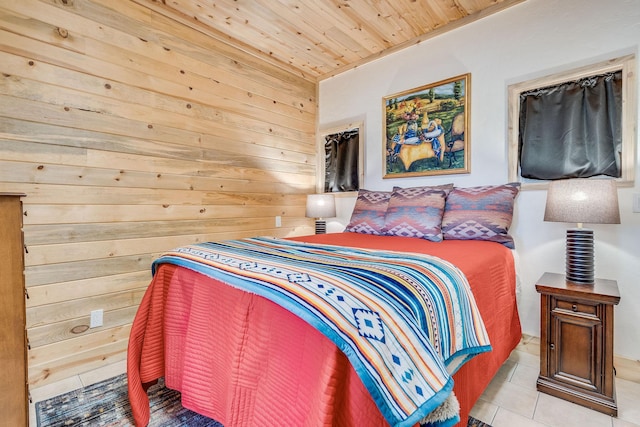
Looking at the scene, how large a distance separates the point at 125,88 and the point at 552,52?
2.94 m

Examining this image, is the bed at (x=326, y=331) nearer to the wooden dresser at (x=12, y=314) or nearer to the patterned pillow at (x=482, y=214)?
the patterned pillow at (x=482, y=214)

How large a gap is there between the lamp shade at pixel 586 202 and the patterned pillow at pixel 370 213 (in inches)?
44.5

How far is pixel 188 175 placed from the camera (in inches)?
100

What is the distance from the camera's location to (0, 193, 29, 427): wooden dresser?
957 millimetres

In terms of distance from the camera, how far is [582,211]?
1.69m

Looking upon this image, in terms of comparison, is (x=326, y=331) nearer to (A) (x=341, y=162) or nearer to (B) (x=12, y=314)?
(B) (x=12, y=314)

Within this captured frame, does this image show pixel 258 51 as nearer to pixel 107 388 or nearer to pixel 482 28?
pixel 482 28

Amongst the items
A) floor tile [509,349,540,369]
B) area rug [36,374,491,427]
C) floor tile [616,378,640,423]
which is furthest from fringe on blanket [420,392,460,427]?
floor tile [509,349,540,369]

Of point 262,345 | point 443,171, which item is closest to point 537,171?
point 443,171

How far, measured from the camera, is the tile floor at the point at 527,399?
1490mm

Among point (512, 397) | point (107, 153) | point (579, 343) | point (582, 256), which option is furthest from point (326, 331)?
point (107, 153)

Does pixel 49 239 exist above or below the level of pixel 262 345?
above

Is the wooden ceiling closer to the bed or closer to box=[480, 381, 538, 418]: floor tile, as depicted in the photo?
the bed

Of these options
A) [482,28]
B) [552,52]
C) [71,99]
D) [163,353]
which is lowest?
[163,353]
